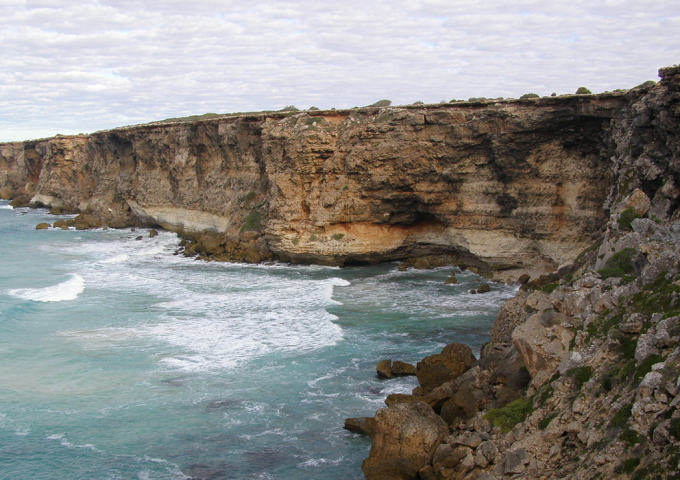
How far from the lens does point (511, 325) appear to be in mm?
17312

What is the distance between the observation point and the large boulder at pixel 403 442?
11.9m

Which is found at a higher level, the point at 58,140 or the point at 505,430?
the point at 58,140

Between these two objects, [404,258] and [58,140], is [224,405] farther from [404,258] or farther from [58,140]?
[58,140]

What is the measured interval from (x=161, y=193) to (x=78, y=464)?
4086 centimetres

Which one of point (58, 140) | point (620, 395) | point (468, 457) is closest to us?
point (620, 395)

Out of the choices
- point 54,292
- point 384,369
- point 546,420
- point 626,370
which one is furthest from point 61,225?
point 626,370

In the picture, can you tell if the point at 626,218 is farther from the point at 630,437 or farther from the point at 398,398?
the point at 630,437

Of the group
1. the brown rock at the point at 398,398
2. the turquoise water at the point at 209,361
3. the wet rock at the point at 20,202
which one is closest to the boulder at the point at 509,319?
the turquoise water at the point at 209,361

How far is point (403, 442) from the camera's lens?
12.2 meters

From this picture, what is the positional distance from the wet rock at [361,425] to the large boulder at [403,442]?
1623mm

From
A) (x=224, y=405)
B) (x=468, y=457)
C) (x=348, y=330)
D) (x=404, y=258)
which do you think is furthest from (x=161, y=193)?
(x=468, y=457)

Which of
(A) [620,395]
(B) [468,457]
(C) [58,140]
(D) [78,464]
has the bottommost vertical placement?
(D) [78,464]

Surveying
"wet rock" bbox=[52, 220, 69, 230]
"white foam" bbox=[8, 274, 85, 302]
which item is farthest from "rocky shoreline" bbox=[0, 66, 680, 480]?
"white foam" bbox=[8, 274, 85, 302]

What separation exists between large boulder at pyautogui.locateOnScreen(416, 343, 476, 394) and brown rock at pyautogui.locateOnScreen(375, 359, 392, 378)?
1.10 meters
